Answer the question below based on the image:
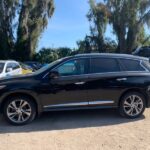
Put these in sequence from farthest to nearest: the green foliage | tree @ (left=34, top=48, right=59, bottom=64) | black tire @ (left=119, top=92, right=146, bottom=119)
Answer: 1. the green foliage
2. tree @ (left=34, top=48, right=59, bottom=64)
3. black tire @ (left=119, top=92, right=146, bottom=119)

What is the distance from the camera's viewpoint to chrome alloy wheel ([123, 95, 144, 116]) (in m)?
9.38

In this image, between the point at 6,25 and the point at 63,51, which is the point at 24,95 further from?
the point at 63,51

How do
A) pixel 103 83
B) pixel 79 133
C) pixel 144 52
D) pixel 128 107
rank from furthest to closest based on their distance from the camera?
pixel 144 52 < pixel 128 107 < pixel 103 83 < pixel 79 133

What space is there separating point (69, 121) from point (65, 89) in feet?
2.74

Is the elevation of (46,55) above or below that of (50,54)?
below

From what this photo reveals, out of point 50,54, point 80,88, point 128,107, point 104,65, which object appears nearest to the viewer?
point 80,88

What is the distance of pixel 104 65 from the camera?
9531 millimetres

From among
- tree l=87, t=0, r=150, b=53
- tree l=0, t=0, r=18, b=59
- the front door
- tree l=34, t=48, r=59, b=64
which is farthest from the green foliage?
the front door

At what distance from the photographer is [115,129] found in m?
8.27

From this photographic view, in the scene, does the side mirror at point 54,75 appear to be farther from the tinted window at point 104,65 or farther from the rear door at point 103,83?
the tinted window at point 104,65

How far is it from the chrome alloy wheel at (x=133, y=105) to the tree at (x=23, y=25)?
41952 mm

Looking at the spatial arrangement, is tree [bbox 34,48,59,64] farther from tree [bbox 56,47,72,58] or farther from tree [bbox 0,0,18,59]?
tree [bbox 0,0,18,59]

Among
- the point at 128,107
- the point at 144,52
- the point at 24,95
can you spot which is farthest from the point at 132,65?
the point at 144,52

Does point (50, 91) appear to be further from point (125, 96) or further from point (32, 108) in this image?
point (125, 96)
